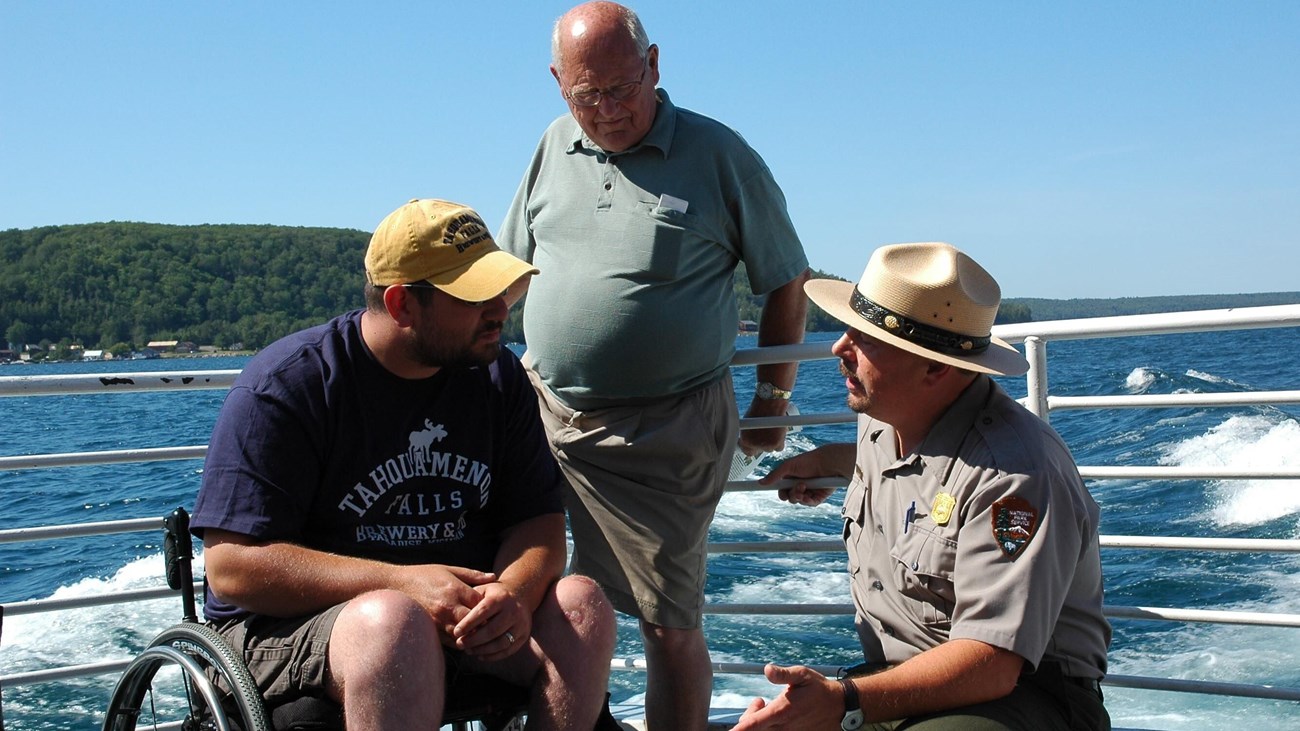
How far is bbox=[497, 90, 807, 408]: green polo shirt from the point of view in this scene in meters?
2.78

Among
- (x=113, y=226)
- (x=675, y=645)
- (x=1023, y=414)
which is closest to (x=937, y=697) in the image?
(x=1023, y=414)

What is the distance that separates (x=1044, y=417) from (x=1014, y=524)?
990 millimetres

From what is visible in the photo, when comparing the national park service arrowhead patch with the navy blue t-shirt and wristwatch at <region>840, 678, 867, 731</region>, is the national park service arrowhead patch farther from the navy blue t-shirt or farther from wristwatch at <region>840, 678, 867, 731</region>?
the navy blue t-shirt

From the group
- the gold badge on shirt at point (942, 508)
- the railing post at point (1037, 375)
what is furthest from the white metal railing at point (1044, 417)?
the gold badge on shirt at point (942, 508)

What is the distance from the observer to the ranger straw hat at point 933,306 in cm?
212

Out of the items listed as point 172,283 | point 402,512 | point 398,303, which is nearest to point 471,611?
point 402,512

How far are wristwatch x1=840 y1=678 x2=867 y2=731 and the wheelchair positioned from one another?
0.62 meters

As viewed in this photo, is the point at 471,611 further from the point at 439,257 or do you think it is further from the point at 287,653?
the point at 439,257

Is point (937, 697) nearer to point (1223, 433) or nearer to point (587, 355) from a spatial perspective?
point (587, 355)

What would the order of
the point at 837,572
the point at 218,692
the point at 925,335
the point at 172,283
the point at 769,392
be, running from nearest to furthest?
1. the point at 218,692
2. the point at 925,335
3. the point at 769,392
4. the point at 837,572
5. the point at 172,283

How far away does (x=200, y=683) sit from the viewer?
1921mm

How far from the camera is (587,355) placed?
2826mm

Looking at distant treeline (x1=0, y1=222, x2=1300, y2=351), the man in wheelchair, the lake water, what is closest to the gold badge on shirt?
the man in wheelchair

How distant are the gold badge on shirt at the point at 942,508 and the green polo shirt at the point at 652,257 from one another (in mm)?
863
